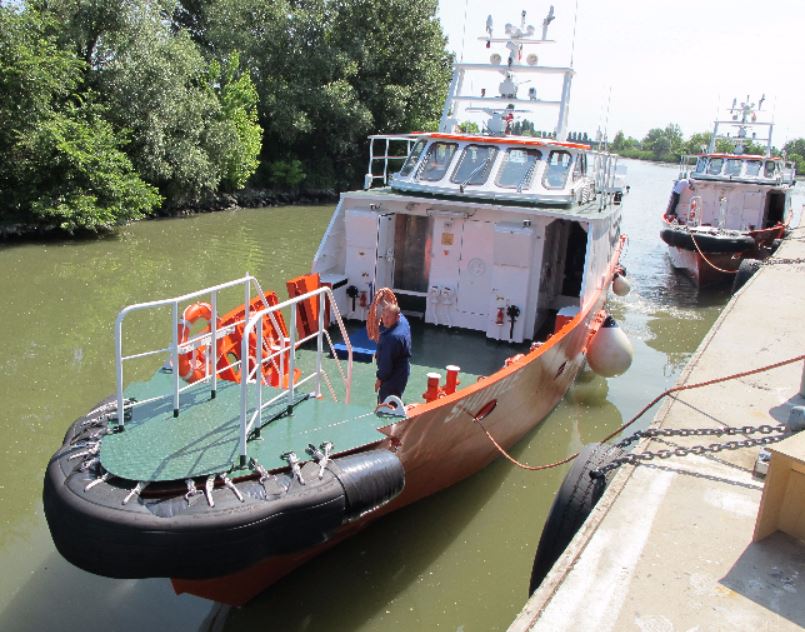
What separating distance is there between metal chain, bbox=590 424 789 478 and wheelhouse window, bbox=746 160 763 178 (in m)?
15.8

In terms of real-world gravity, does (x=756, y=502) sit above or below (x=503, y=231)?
below

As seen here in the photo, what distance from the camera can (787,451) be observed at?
369 centimetres

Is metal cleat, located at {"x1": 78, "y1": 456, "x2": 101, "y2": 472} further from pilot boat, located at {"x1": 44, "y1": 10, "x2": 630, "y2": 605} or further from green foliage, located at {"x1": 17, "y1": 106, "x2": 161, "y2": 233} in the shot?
green foliage, located at {"x1": 17, "y1": 106, "x2": 161, "y2": 233}

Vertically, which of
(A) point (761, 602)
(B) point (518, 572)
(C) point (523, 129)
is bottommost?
(B) point (518, 572)

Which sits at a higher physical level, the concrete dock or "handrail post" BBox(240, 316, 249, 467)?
"handrail post" BBox(240, 316, 249, 467)

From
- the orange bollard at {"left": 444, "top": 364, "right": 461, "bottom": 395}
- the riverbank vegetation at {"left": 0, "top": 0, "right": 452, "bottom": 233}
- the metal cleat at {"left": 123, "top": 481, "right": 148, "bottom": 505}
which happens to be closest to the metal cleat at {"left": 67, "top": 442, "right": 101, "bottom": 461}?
the metal cleat at {"left": 123, "top": 481, "right": 148, "bottom": 505}

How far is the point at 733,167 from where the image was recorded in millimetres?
19125

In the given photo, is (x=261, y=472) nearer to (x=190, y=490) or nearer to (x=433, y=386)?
(x=190, y=490)

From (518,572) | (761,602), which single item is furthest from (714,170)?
(761,602)

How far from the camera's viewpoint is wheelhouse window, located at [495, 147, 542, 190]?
9094 millimetres

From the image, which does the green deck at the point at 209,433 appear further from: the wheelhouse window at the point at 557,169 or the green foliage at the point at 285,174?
the green foliage at the point at 285,174

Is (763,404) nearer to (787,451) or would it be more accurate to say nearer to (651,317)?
(787,451)

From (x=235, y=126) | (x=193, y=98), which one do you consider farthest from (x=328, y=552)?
(x=235, y=126)

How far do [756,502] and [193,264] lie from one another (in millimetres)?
14484
